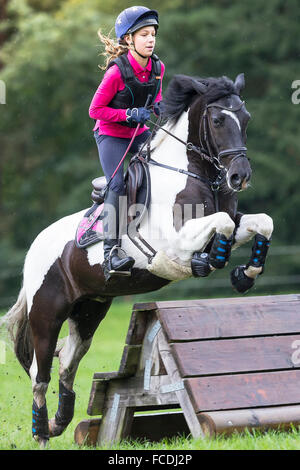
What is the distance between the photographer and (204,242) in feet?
15.3

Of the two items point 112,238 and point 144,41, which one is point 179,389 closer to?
point 112,238

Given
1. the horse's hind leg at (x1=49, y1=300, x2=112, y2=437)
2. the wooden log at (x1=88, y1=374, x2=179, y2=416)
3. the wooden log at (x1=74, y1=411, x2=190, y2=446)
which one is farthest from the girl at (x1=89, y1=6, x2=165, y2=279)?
the wooden log at (x1=74, y1=411, x2=190, y2=446)

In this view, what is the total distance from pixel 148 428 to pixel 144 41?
2740 millimetres

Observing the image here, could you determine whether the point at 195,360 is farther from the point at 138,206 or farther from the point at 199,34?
the point at 199,34

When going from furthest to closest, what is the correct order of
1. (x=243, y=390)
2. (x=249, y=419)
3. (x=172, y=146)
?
(x=172, y=146), (x=243, y=390), (x=249, y=419)

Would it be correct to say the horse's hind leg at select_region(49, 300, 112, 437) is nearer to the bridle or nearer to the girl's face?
the bridle

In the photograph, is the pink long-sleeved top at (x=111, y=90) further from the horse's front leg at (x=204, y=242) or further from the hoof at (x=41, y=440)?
the hoof at (x=41, y=440)

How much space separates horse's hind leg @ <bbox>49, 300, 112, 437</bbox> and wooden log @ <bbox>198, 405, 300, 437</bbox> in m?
1.79

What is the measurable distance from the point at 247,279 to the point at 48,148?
52.6 ft

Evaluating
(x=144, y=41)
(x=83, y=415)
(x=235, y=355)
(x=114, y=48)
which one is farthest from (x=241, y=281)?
(x=83, y=415)

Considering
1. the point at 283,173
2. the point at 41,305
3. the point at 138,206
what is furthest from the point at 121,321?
the point at 138,206

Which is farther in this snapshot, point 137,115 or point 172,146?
point 172,146

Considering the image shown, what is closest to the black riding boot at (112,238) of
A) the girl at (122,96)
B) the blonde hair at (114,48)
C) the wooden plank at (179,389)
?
the girl at (122,96)

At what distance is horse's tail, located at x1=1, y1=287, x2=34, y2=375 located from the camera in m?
6.14
